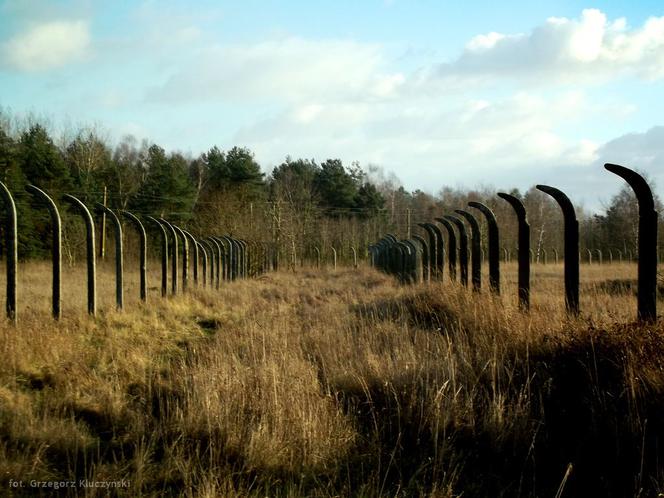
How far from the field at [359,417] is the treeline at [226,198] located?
1186 inches

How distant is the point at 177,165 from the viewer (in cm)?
4741

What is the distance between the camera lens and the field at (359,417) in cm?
338

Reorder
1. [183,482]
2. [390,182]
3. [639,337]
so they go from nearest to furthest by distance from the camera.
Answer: [183,482] → [639,337] → [390,182]

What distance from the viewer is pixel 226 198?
162 feet

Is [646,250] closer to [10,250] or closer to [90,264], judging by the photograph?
[10,250]

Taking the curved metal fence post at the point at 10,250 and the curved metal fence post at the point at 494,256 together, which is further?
the curved metal fence post at the point at 494,256

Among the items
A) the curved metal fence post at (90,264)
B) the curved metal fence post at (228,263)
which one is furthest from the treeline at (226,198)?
the curved metal fence post at (90,264)

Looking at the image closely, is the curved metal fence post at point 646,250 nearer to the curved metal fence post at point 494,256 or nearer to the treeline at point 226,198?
the curved metal fence post at point 494,256

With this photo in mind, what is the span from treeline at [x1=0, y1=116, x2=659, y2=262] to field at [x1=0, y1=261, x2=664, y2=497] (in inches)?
1186

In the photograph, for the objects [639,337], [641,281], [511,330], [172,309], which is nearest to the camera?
[639,337]

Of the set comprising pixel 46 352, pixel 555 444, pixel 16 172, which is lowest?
pixel 555 444

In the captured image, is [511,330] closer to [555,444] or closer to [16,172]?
[555,444]

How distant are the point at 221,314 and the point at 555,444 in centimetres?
851

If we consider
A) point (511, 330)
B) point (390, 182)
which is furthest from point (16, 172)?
point (390, 182)
